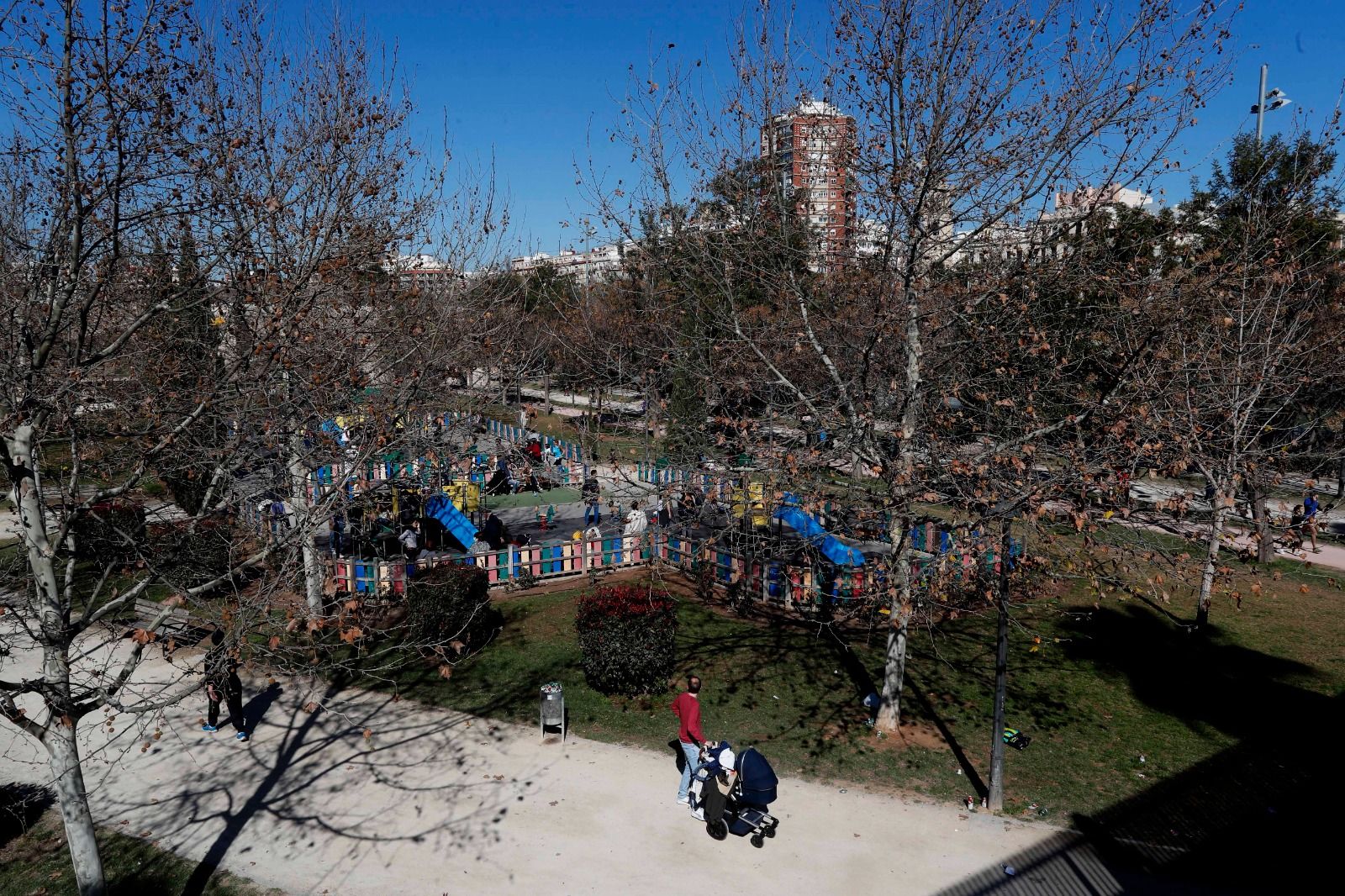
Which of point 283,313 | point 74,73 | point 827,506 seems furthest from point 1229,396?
point 74,73

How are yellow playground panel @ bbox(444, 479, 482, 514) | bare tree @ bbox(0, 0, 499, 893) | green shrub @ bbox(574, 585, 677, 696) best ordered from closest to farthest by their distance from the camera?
bare tree @ bbox(0, 0, 499, 893) → green shrub @ bbox(574, 585, 677, 696) → yellow playground panel @ bbox(444, 479, 482, 514)

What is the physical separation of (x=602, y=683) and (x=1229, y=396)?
31.2 feet

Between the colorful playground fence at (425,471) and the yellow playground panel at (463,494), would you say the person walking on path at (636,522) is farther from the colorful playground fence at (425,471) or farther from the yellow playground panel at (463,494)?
the yellow playground panel at (463,494)

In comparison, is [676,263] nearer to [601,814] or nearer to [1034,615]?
[601,814]

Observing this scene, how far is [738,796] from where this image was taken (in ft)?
27.3

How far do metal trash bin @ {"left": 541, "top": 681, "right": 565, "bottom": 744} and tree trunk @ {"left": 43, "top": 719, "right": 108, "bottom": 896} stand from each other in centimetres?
457

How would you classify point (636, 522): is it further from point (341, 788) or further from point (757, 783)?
point (757, 783)

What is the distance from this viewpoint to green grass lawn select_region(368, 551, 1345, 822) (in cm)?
955

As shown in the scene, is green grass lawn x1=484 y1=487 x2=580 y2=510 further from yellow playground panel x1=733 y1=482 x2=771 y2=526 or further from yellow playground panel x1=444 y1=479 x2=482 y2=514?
yellow playground panel x1=733 y1=482 x2=771 y2=526

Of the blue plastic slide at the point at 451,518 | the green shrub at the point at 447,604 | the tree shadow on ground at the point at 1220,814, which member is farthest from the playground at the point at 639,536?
the tree shadow on ground at the point at 1220,814

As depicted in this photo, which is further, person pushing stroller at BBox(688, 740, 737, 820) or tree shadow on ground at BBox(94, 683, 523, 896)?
tree shadow on ground at BBox(94, 683, 523, 896)

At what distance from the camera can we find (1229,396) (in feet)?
39.2

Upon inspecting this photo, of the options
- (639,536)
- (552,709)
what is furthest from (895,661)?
(639,536)

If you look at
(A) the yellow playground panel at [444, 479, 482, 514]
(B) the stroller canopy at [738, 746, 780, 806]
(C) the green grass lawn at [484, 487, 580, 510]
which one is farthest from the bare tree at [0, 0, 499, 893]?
(C) the green grass lawn at [484, 487, 580, 510]
